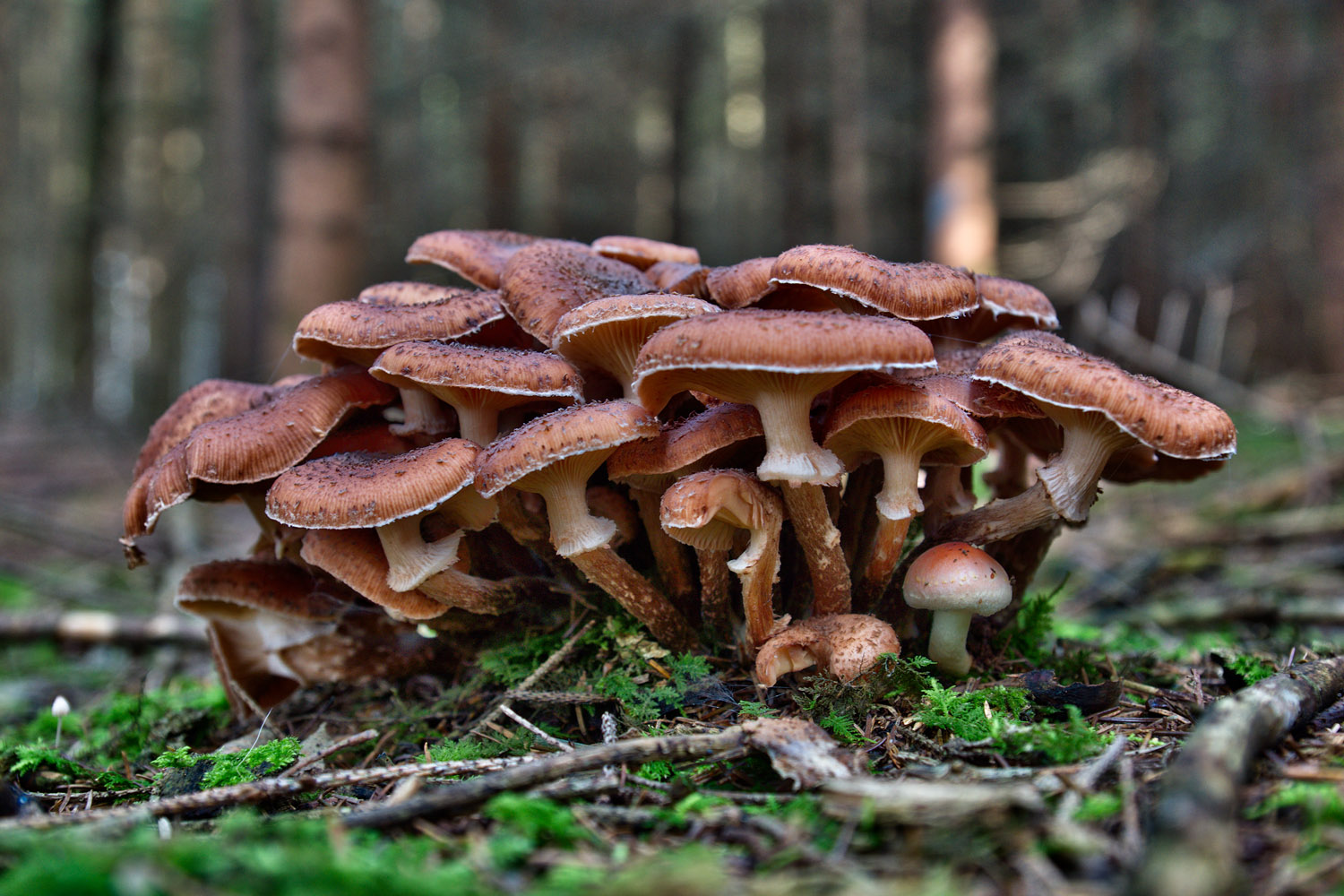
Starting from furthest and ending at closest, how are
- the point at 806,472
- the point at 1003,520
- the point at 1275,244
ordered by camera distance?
the point at 1275,244
the point at 1003,520
the point at 806,472

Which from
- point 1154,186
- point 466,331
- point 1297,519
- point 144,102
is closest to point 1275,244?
point 1154,186

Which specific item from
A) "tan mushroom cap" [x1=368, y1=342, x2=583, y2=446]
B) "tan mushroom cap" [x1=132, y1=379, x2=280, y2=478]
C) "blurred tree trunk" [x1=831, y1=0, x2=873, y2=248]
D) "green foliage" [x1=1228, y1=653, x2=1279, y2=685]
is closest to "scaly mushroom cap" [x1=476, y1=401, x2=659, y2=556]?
"tan mushroom cap" [x1=368, y1=342, x2=583, y2=446]

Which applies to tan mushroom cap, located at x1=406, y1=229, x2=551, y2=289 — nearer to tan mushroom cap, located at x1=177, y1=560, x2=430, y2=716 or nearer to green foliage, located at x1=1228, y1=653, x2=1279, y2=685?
tan mushroom cap, located at x1=177, y1=560, x2=430, y2=716

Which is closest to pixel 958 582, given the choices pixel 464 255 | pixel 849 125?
pixel 464 255

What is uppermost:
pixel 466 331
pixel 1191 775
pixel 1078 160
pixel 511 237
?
pixel 1078 160

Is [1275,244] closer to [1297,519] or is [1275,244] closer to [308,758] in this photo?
[1297,519]

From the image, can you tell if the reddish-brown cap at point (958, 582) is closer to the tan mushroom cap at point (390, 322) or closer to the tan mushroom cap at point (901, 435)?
the tan mushroom cap at point (901, 435)

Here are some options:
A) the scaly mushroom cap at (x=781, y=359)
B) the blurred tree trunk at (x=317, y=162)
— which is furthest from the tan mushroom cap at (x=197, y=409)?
the blurred tree trunk at (x=317, y=162)
